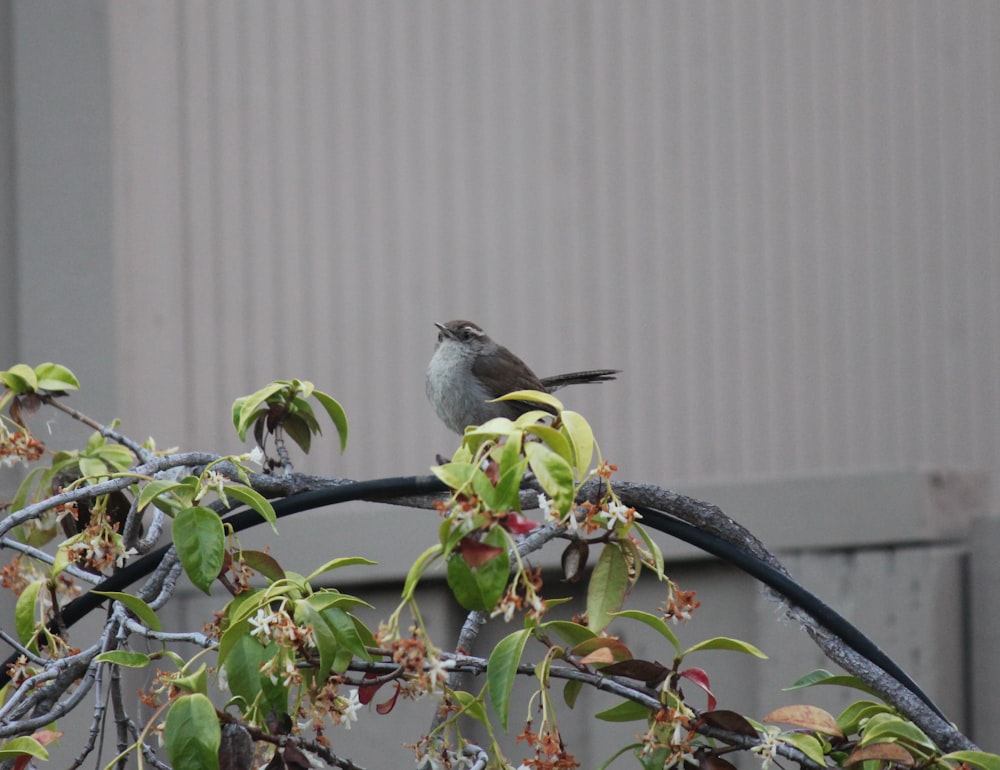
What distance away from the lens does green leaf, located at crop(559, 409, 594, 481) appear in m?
1.20

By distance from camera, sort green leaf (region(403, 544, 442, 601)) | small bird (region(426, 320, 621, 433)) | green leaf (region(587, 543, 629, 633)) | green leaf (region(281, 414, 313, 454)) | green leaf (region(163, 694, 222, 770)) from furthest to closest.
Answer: small bird (region(426, 320, 621, 433)) → green leaf (region(281, 414, 313, 454)) → green leaf (region(587, 543, 629, 633)) → green leaf (region(163, 694, 222, 770)) → green leaf (region(403, 544, 442, 601))

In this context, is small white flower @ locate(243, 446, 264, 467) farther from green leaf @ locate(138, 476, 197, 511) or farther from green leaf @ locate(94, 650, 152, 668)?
green leaf @ locate(94, 650, 152, 668)

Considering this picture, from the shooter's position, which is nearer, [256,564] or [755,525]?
[256,564]

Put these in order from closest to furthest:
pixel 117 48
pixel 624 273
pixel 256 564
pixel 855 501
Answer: pixel 256 564, pixel 855 501, pixel 117 48, pixel 624 273

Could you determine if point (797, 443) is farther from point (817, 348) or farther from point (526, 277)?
point (526, 277)

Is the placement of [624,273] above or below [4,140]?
below

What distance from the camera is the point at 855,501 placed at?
3.48 m

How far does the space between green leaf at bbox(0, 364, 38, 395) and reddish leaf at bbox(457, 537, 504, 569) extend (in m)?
0.95

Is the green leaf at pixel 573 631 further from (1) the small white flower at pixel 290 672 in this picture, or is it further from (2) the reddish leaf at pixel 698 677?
(1) the small white flower at pixel 290 672

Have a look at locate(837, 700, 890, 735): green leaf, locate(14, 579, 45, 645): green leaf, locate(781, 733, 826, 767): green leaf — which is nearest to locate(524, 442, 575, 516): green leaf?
locate(781, 733, 826, 767): green leaf

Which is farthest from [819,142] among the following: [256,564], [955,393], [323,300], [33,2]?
[256,564]

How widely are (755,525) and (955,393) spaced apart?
1.10m

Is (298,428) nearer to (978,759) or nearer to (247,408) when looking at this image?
(247,408)

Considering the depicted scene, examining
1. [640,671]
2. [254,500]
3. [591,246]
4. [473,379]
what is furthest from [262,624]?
[591,246]
